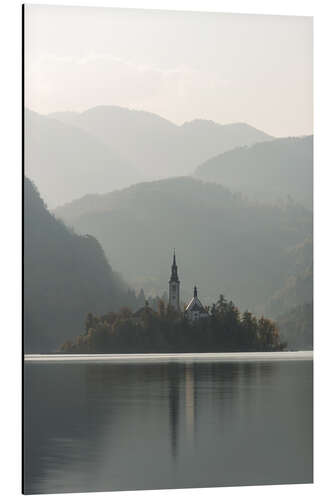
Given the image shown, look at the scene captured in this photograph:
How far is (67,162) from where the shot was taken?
10.4m

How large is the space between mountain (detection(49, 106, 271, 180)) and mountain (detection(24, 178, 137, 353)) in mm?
821

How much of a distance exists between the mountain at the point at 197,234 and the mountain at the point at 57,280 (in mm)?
135

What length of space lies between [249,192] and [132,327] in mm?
1608

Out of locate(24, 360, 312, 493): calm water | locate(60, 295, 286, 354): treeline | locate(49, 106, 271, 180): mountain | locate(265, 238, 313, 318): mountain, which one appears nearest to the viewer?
locate(24, 360, 312, 493): calm water

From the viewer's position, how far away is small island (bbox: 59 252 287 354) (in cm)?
1041

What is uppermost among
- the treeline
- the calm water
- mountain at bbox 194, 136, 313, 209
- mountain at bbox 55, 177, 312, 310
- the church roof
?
mountain at bbox 194, 136, 313, 209

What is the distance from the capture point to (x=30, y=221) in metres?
10.2

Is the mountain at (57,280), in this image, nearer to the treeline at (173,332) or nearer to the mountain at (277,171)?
the treeline at (173,332)

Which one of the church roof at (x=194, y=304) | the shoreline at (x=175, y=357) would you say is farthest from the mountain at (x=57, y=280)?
the church roof at (x=194, y=304)

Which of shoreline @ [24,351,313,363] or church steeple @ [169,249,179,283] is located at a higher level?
church steeple @ [169,249,179,283]

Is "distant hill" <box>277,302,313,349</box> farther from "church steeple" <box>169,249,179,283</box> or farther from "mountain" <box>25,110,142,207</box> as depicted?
"mountain" <box>25,110,142,207</box>

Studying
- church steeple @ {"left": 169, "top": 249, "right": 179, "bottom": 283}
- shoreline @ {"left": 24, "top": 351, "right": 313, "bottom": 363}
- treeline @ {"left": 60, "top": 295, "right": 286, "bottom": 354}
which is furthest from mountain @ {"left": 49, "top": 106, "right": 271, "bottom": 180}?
shoreline @ {"left": 24, "top": 351, "right": 313, "bottom": 363}

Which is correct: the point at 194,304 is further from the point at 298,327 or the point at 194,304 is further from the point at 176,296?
the point at 298,327
